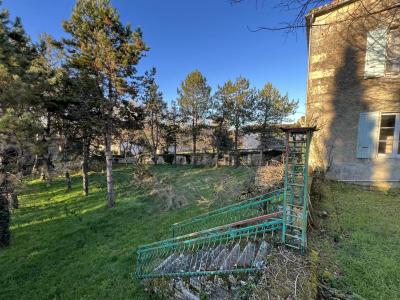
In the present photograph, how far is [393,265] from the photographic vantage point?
10.8 feet

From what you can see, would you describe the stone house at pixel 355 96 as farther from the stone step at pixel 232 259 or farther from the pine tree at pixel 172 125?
the pine tree at pixel 172 125

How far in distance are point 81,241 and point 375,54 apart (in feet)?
40.4

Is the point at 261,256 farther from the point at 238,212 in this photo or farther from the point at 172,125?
the point at 172,125

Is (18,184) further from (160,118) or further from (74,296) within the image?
(160,118)

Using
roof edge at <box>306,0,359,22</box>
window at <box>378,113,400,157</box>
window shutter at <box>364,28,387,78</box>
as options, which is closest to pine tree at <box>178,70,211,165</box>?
roof edge at <box>306,0,359,22</box>

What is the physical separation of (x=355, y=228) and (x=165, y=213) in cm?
693

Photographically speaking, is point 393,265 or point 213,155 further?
point 213,155

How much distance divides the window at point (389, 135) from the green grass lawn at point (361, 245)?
1862 mm

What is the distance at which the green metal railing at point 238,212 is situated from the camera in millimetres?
4512

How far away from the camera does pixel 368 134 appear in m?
7.51

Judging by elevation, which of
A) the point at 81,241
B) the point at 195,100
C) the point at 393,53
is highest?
the point at 195,100

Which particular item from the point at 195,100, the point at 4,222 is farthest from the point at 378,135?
the point at 195,100

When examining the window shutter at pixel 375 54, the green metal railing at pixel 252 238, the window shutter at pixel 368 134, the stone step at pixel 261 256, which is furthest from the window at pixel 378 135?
the stone step at pixel 261 256

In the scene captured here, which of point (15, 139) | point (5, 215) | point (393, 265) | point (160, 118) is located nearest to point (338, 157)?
point (393, 265)
